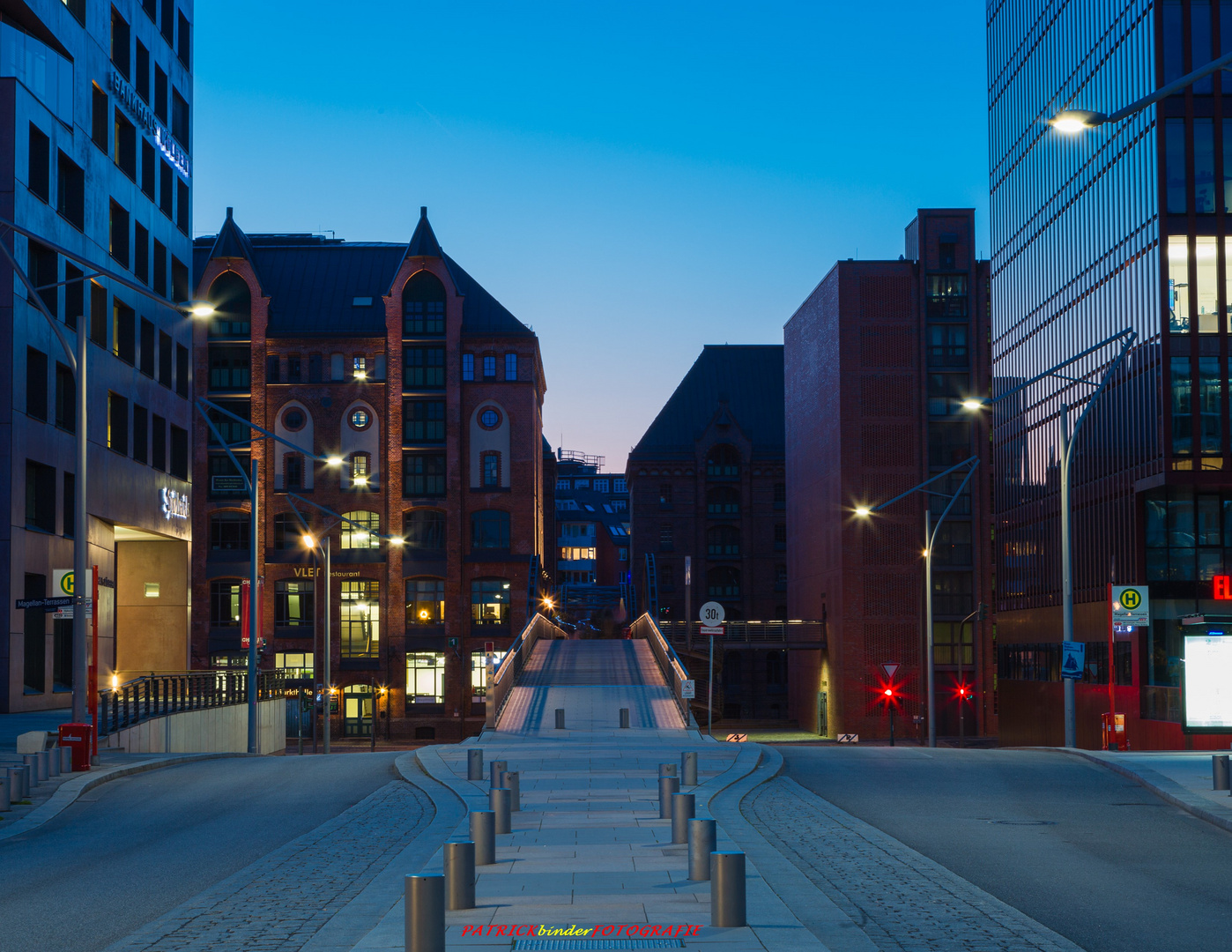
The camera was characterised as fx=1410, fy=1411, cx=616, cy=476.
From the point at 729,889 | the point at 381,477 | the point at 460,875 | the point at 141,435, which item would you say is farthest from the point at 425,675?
the point at 729,889

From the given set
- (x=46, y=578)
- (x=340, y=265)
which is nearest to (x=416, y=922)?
(x=46, y=578)

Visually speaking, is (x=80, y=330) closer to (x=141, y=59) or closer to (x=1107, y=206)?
(x=141, y=59)

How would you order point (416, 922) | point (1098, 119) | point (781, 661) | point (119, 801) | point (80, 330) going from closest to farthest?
point (416, 922), point (1098, 119), point (119, 801), point (80, 330), point (781, 661)

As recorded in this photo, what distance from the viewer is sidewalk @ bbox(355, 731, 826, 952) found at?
9.07 m

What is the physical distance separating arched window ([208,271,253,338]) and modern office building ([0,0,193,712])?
24.2 m

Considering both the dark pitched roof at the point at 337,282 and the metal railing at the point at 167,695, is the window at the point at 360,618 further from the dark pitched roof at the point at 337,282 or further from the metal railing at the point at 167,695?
the metal railing at the point at 167,695

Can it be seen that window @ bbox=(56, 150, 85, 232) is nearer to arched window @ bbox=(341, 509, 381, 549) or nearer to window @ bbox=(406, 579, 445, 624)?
arched window @ bbox=(341, 509, 381, 549)

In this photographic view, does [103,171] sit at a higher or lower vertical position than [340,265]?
lower

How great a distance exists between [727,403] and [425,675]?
38637 millimetres

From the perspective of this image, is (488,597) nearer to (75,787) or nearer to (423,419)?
(423,419)

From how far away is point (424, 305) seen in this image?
267ft

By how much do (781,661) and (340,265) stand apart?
134 ft

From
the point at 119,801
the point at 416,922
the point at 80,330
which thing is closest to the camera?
the point at 416,922

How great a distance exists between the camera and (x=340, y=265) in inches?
3388
